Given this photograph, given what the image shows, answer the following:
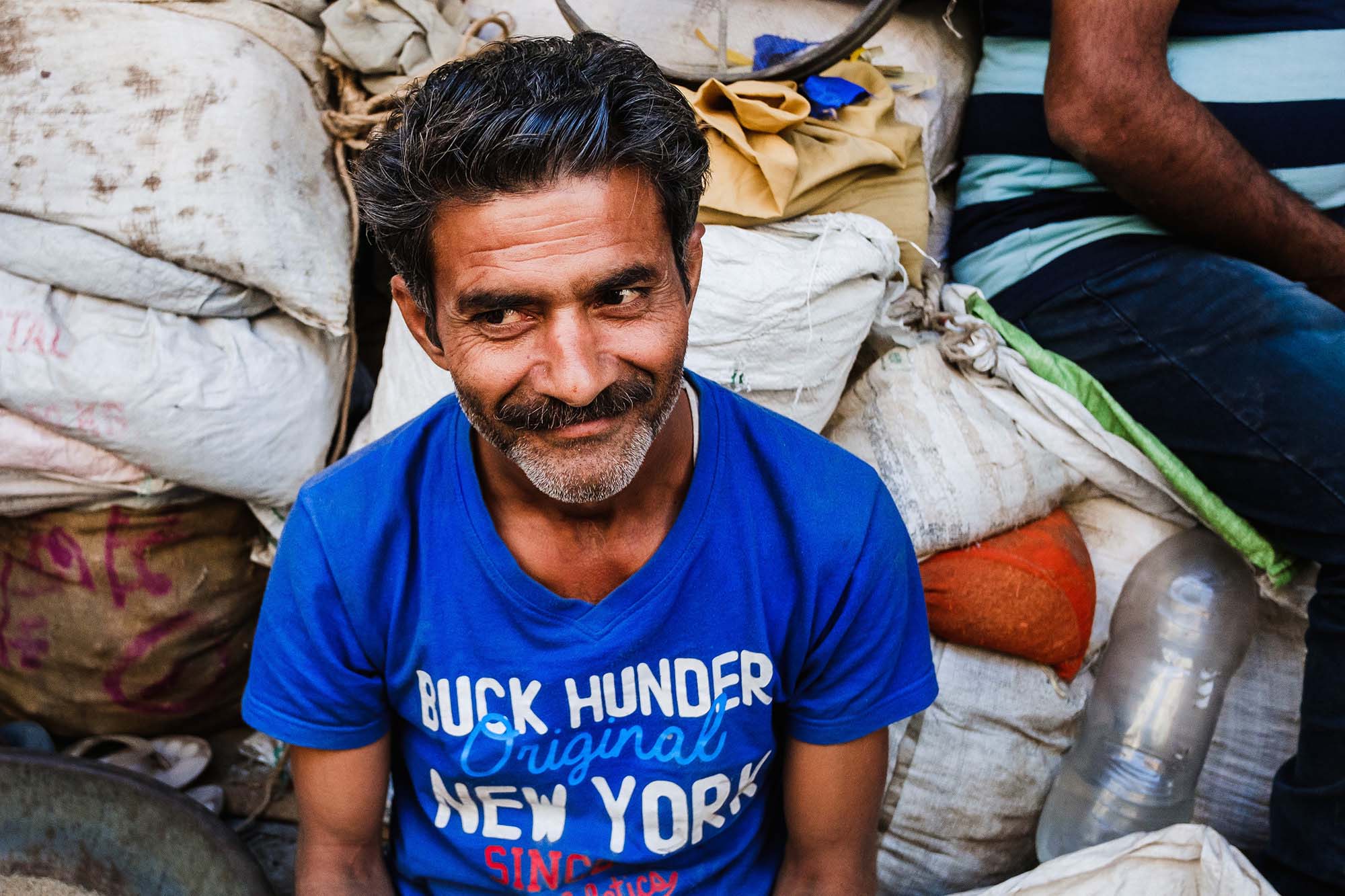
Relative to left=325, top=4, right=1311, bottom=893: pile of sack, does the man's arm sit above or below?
above

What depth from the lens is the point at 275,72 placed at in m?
2.03

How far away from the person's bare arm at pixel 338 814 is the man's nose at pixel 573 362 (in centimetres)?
54

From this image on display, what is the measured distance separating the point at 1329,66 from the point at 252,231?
1871 mm

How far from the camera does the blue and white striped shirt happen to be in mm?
1903

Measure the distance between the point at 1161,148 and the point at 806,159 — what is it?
58cm

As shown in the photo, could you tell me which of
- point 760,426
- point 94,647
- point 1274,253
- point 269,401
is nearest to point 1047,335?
point 1274,253

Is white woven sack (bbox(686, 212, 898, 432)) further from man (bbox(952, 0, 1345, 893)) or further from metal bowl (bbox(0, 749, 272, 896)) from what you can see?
metal bowl (bbox(0, 749, 272, 896))

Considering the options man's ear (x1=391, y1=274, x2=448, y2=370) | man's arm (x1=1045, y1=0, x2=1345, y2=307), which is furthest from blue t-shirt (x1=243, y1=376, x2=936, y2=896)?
man's arm (x1=1045, y1=0, x2=1345, y2=307)

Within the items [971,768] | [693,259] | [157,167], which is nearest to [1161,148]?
[693,259]

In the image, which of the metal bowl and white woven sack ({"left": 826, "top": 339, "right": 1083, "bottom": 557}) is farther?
white woven sack ({"left": 826, "top": 339, "right": 1083, "bottom": 557})

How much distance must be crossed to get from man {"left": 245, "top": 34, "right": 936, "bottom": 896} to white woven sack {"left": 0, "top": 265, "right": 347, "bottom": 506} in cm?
71

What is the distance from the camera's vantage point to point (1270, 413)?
1.76 m

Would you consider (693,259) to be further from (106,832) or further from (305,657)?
(106,832)

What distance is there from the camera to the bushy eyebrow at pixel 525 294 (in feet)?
3.71
